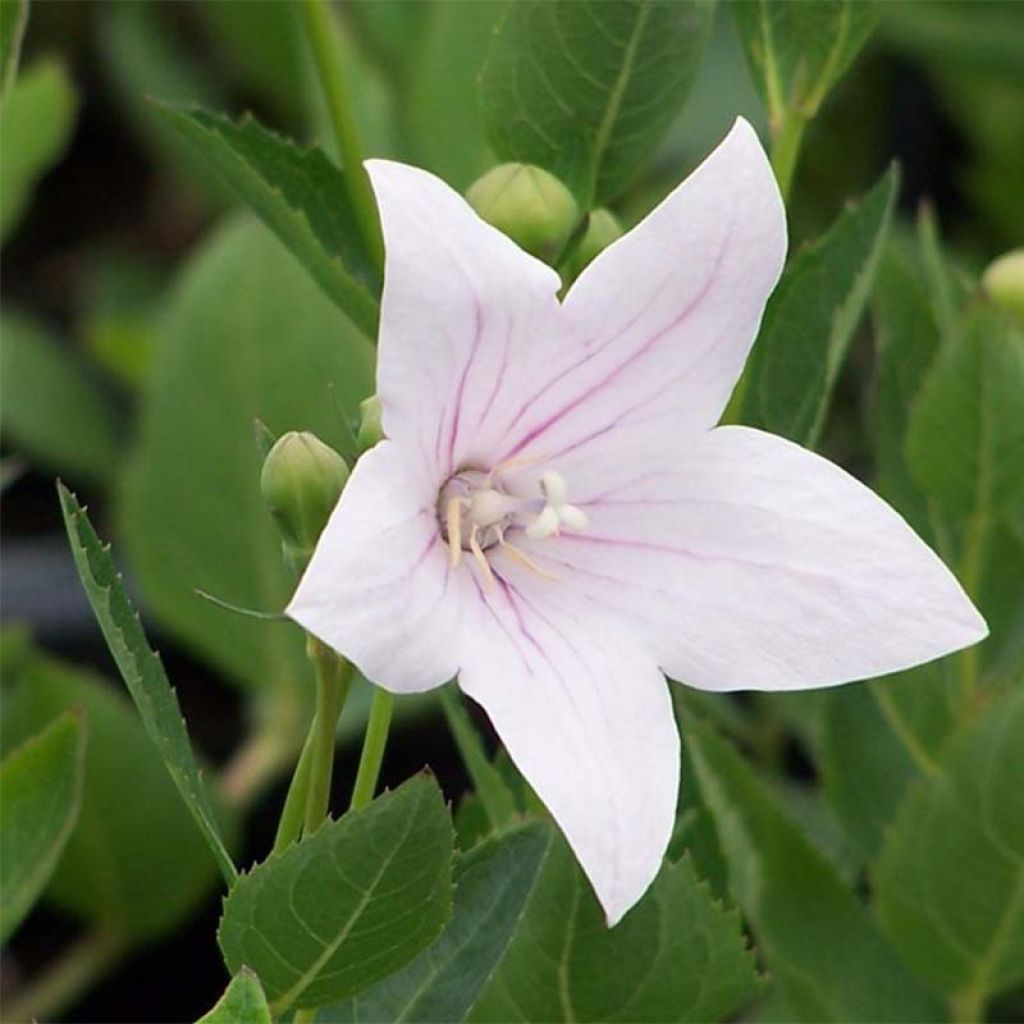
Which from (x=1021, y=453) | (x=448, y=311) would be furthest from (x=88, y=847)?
(x=448, y=311)

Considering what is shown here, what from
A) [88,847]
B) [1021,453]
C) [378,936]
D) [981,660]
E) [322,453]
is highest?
[322,453]

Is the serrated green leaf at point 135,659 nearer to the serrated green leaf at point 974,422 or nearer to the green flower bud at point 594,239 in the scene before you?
the green flower bud at point 594,239

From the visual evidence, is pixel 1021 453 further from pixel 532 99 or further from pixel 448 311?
pixel 448 311

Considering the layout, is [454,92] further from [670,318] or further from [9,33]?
[670,318]

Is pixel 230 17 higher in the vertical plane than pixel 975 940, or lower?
higher

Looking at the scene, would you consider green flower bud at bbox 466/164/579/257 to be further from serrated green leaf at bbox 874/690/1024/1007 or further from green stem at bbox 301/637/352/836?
serrated green leaf at bbox 874/690/1024/1007

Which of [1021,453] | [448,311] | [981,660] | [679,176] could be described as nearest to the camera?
[448,311]

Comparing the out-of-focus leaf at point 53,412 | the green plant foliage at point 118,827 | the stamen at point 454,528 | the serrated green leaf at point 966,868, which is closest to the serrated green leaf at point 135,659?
the stamen at point 454,528
